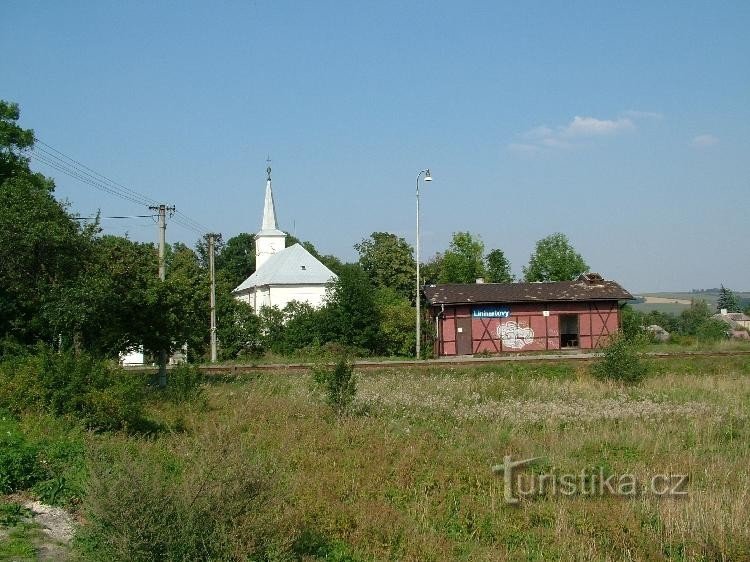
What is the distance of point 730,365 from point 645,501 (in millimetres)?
24630

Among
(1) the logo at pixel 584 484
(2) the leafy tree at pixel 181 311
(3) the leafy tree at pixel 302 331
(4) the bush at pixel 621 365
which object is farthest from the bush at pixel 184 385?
(3) the leafy tree at pixel 302 331

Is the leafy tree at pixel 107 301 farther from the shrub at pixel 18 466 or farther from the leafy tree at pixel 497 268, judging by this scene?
the leafy tree at pixel 497 268

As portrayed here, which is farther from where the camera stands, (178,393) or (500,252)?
(500,252)

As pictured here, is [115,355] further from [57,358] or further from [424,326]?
[424,326]

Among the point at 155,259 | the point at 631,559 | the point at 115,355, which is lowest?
the point at 631,559

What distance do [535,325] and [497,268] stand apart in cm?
2861

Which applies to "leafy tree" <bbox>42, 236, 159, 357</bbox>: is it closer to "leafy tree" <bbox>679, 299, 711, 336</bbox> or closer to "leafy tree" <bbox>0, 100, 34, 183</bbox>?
"leafy tree" <bbox>0, 100, 34, 183</bbox>

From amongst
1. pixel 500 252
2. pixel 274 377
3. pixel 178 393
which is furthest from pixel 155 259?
pixel 500 252

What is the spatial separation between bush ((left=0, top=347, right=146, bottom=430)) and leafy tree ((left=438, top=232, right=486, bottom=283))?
58273 millimetres

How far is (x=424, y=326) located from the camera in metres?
44.1

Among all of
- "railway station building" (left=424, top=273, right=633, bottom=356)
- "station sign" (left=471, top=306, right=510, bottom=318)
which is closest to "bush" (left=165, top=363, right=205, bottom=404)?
"railway station building" (left=424, top=273, right=633, bottom=356)

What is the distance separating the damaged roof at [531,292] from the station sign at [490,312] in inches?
24.8

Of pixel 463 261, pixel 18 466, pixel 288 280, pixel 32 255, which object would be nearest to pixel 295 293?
pixel 288 280

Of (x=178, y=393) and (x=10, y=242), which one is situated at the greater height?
(x=10, y=242)
